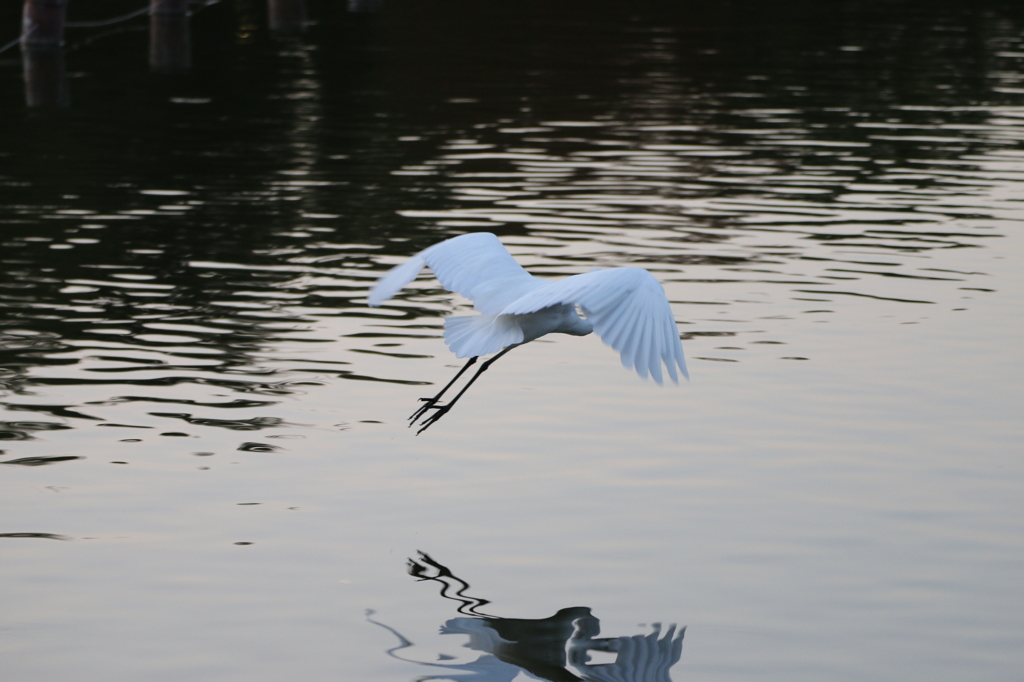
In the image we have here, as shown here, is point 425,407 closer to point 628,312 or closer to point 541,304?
point 541,304

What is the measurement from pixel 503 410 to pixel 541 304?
2.02 metres

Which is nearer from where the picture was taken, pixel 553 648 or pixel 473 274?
pixel 553 648

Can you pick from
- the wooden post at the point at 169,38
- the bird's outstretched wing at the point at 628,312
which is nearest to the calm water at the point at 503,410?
the bird's outstretched wing at the point at 628,312

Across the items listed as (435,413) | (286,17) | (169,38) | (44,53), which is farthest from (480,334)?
(286,17)

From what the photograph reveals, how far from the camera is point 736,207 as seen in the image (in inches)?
483

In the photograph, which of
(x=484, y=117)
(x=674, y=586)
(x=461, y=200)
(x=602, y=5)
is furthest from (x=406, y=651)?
(x=602, y=5)

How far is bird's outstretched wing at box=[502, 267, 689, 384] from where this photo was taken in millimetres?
5195

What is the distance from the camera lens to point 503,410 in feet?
23.9

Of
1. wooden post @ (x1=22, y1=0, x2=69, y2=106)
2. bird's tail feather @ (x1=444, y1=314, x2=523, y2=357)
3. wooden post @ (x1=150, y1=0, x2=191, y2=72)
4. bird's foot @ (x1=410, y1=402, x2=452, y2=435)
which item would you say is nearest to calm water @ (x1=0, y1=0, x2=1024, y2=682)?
bird's foot @ (x1=410, y1=402, x2=452, y2=435)

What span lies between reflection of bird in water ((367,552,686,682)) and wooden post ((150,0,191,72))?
1524 cm

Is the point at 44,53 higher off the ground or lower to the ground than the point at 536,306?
higher

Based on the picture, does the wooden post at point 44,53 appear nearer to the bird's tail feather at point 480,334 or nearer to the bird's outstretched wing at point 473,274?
the bird's outstretched wing at point 473,274

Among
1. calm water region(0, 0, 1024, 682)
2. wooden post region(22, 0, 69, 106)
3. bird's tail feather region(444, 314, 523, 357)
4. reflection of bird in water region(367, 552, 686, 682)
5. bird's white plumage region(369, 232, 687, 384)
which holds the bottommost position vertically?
reflection of bird in water region(367, 552, 686, 682)

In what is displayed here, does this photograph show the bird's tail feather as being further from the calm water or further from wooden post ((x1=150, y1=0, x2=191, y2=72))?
wooden post ((x1=150, y1=0, x2=191, y2=72))
